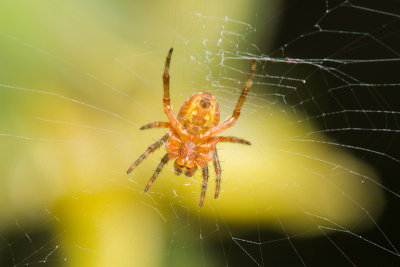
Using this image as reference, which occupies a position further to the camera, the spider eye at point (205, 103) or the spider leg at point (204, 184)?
the spider eye at point (205, 103)

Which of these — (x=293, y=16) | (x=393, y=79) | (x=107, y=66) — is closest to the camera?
(x=107, y=66)

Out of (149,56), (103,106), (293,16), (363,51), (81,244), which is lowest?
(81,244)

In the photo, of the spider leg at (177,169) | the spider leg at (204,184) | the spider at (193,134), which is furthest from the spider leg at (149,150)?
the spider leg at (204,184)

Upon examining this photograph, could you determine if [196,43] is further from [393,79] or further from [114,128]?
[393,79]

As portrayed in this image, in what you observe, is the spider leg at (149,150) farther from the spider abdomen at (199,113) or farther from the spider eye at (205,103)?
the spider eye at (205,103)

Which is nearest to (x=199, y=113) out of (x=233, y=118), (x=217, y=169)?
(x=233, y=118)

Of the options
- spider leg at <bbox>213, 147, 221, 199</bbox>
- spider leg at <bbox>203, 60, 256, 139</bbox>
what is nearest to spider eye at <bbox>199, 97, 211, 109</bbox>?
spider leg at <bbox>203, 60, 256, 139</bbox>

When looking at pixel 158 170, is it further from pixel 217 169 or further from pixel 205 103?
pixel 205 103

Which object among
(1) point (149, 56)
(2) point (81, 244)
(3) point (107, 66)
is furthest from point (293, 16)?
(2) point (81, 244)
